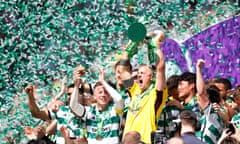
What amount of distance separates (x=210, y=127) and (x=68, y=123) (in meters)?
1.14

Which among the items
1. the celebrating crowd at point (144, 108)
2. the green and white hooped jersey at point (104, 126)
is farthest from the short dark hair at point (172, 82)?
the green and white hooped jersey at point (104, 126)

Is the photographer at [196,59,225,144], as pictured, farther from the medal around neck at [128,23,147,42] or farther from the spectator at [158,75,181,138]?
the medal around neck at [128,23,147,42]

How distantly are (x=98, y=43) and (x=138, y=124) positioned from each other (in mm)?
1251

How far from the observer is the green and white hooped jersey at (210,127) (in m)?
5.15

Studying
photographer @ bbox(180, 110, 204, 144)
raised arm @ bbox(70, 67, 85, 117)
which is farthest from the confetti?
photographer @ bbox(180, 110, 204, 144)

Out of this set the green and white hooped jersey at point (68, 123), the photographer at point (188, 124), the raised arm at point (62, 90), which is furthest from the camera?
the raised arm at point (62, 90)

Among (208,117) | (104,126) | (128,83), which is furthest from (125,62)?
(208,117)

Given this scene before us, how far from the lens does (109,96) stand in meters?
5.46

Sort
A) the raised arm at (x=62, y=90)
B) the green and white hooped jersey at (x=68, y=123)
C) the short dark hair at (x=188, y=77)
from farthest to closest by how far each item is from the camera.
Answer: the raised arm at (x=62, y=90)
the green and white hooped jersey at (x=68, y=123)
the short dark hair at (x=188, y=77)

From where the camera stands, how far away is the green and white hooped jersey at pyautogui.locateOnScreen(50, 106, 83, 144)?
5.61m

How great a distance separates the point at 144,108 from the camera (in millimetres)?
5328

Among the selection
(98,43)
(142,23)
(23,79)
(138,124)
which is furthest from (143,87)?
(23,79)

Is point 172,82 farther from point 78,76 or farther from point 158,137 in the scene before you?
point 78,76

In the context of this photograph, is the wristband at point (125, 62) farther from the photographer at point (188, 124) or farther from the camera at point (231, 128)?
the photographer at point (188, 124)
